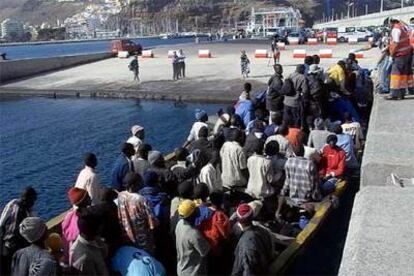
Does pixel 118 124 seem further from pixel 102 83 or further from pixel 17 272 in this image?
pixel 17 272

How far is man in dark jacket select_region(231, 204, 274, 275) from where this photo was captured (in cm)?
555

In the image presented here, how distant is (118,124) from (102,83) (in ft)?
38.9

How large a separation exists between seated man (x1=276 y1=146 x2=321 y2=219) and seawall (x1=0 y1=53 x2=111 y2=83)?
38.0 meters

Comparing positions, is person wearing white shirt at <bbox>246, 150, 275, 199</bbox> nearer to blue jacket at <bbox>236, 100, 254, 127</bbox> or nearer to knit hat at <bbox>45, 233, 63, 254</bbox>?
knit hat at <bbox>45, 233, 63, 254</bbox>

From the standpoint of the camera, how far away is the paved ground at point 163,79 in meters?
31.8

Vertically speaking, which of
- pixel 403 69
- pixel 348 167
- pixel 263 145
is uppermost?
pixel 403 69

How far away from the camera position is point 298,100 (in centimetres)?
1259

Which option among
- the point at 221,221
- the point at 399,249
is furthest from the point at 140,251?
the point at 399,249

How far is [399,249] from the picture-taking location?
3965mm

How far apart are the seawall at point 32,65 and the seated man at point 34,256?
40.1 m

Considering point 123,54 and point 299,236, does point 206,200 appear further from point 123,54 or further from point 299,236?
point 123,54

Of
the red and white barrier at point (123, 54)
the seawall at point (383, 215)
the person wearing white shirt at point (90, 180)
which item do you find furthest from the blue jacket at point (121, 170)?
the red and white barrier at point (123, 54)

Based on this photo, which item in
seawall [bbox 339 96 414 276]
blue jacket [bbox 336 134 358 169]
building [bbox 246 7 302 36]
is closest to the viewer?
seawall [bbox 339 96 414 276]

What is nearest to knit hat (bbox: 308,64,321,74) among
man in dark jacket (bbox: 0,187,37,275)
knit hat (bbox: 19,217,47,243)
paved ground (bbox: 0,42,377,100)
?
man in dark jacket (bbox: 0,187,37,275)
